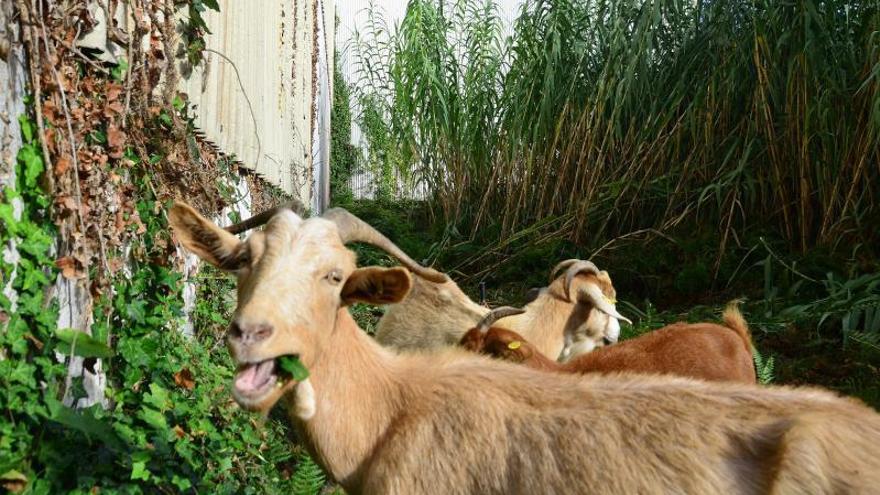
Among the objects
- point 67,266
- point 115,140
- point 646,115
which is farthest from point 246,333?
point 646,115

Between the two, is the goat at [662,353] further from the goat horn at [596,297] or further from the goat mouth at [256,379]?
the goat mouth at [256,379]

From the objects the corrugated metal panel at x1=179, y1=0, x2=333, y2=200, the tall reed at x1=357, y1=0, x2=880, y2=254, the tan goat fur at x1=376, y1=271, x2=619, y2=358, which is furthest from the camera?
the tall reed at x1=357, y1=0, x2=880, y2=254

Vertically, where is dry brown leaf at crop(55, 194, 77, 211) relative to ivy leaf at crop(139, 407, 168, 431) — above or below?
above

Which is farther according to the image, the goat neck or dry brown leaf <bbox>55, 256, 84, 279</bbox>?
dry brown leaf <bbox>55, 256, 84, 279</bbox>

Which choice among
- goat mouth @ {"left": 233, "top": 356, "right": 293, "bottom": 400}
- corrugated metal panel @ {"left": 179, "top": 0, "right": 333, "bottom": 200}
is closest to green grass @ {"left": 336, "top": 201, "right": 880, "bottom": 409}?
corrugated metal panel @ {"left": 179, "top": 0, "right": 333, "bottom": 200}

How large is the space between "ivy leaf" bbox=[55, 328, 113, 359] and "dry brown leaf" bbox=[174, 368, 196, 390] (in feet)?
2.56

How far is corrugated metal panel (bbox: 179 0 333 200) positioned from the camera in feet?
18.4

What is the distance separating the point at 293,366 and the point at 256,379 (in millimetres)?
147

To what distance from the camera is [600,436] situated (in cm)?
324

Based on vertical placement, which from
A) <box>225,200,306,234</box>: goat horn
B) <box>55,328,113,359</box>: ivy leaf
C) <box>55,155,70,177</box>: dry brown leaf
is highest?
<box>55,155,70,177</box>: dry brown leaf

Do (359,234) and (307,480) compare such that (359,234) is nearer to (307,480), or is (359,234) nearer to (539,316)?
(307,480)

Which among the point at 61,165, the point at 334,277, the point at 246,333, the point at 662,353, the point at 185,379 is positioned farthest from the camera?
the point at 662,353

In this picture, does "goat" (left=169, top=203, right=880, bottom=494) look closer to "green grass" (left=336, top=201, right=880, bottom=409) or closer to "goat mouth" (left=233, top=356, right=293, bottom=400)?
"goat mouth" (left=233, top=356, right=293, bottom=400)

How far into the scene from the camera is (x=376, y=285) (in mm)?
3521
